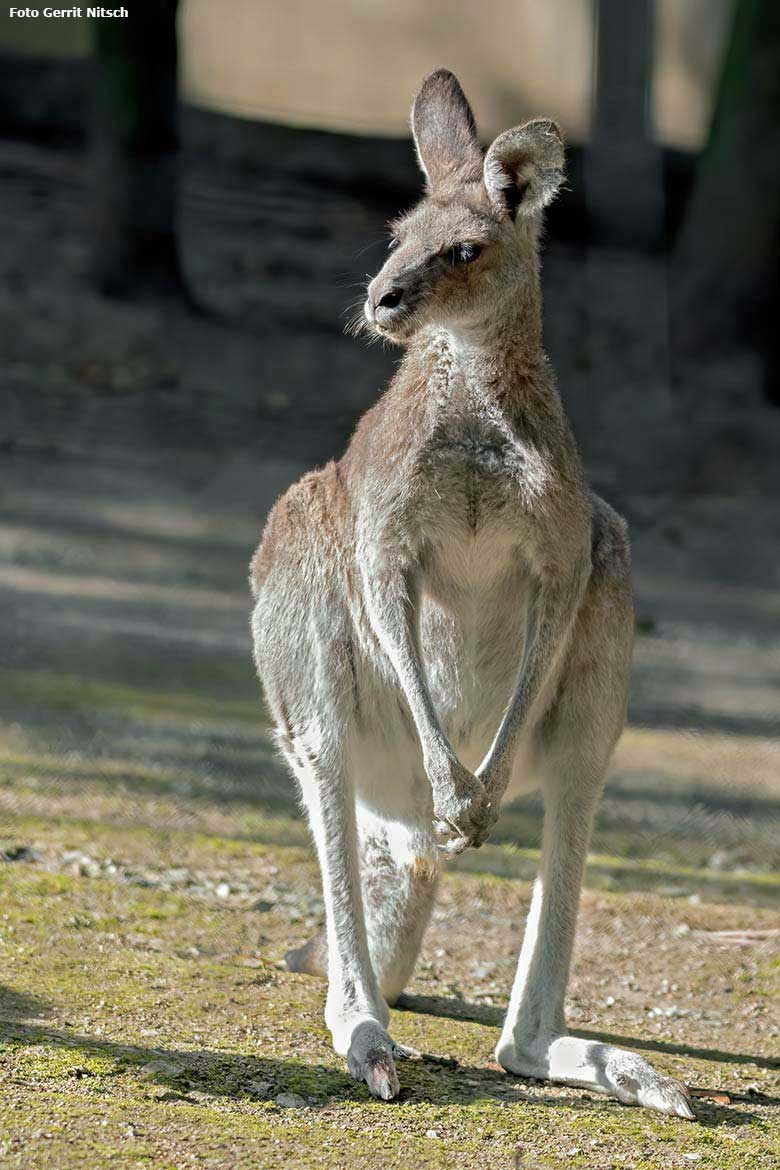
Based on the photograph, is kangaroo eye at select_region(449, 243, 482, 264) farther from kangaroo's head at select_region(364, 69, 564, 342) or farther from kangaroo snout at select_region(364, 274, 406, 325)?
kangaroo snout at select_region(364, 274, 406, 325)

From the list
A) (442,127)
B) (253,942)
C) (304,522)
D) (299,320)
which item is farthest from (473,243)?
(299,320)

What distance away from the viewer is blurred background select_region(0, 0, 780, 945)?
832 centimetres

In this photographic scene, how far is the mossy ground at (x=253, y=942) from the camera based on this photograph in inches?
129

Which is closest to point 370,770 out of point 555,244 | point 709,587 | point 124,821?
point 124,821

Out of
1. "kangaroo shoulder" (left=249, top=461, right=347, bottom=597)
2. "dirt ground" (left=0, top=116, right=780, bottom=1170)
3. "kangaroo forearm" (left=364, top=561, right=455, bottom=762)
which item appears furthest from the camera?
"kangaroo shoulder" (left=249, top=461, right=347, bottom=597)

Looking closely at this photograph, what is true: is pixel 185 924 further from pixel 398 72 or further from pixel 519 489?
pixel 398 72

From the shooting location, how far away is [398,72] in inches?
544

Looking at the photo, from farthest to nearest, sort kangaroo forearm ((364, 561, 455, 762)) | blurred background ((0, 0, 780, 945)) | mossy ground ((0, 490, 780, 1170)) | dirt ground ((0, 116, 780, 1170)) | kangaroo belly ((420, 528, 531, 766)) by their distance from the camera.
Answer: blurred background ((0, 0, 780, 945)), kangaroo belly ((420, 528, 531, 766)), kangaroo forearm ((364, 561, 455, 762)), dirt ground ((0, 116, 780, 1170)), mossy ground ((0, 490, 780, 1170))

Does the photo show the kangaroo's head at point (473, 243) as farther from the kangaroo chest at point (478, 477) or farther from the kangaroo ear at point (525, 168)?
the kangaroo chest at point (478, 477)

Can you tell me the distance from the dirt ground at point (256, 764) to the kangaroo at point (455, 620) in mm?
293

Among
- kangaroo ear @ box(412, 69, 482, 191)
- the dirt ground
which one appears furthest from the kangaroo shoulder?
the dirt ground

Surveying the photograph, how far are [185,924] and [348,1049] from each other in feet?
4.15

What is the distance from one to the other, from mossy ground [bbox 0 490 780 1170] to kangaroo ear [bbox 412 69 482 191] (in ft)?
7.09

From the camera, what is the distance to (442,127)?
4230 millimetres
